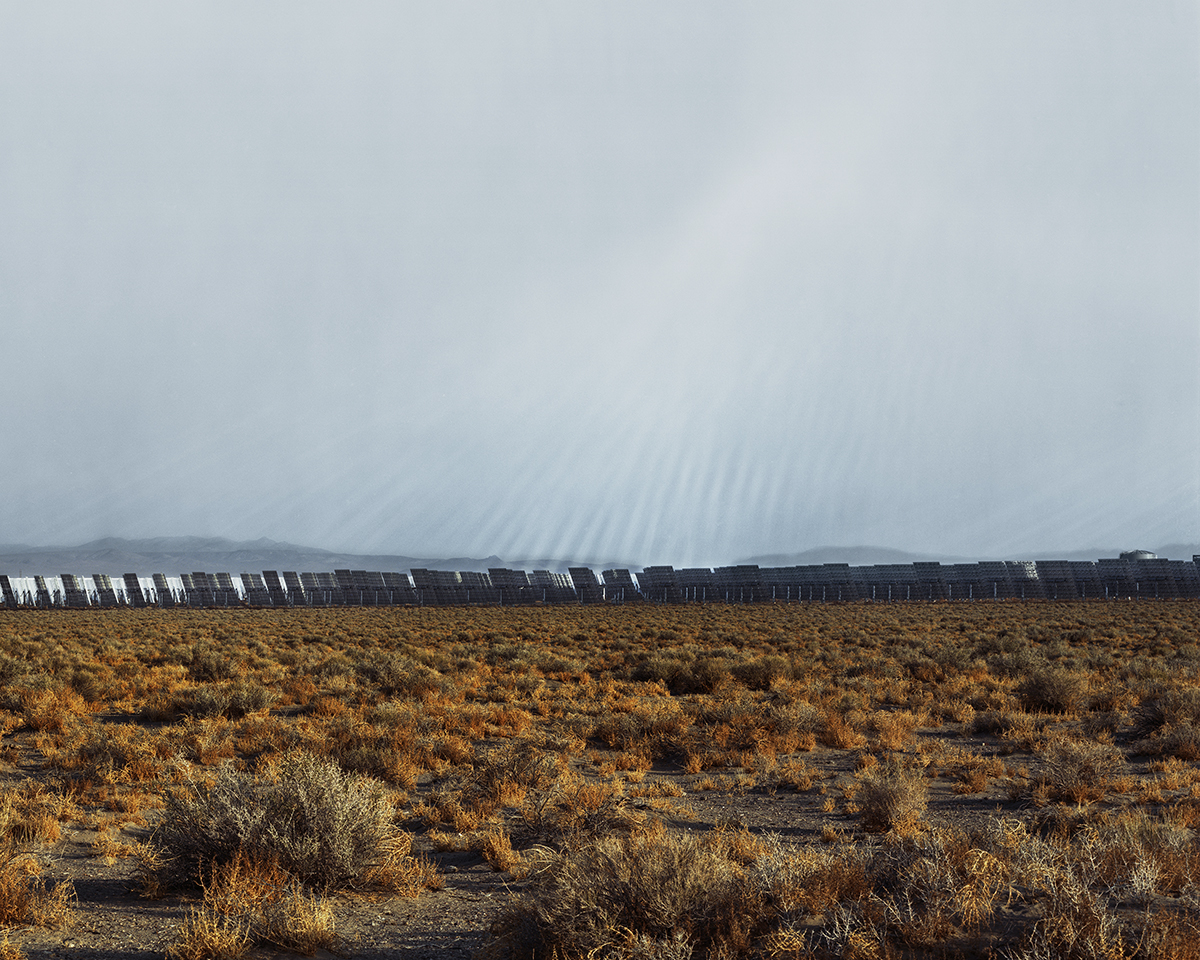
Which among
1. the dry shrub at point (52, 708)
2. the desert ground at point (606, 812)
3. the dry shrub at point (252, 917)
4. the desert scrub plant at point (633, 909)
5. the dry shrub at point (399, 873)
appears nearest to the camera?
the desert scrub plant at point (633, 909)

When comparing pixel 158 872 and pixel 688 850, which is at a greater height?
pixel 688 850

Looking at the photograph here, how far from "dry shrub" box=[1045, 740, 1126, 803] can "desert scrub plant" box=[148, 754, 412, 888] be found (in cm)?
769

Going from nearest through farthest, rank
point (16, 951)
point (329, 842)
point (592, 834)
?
point (16, 951)
point (329, 842)
point (592, 834)

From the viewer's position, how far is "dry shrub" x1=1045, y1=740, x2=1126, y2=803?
31.0 ft

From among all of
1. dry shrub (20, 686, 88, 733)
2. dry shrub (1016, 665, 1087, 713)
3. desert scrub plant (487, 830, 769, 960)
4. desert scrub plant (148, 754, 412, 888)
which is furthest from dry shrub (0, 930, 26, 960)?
dry shrub (1016, 665, 1087, 713)

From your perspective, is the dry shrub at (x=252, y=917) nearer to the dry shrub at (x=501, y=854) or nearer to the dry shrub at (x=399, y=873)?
the dry shrub at (x=399, y=873)

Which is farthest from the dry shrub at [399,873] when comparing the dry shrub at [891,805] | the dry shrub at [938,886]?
the dry shrub at [891,805]

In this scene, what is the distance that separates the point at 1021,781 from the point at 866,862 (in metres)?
6.04

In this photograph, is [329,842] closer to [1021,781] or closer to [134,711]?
[1021,781]

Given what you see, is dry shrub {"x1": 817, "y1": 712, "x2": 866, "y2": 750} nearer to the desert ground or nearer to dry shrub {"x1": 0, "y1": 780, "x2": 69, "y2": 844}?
the desert ground

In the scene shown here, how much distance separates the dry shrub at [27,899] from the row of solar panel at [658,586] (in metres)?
73.0

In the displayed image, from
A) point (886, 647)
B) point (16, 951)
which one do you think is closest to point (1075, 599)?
point (886, 647)

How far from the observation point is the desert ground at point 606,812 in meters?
5.01

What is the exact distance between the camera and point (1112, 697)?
16.3m
